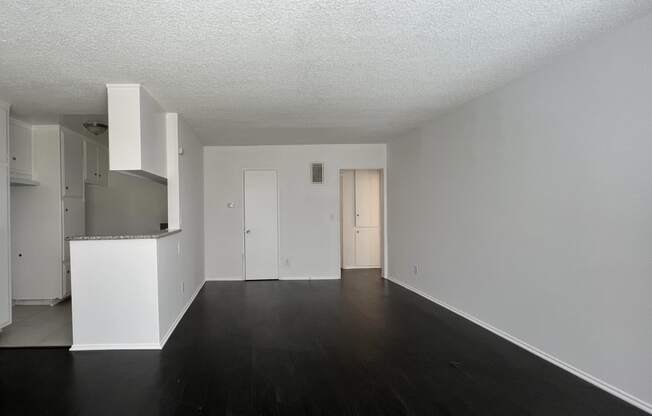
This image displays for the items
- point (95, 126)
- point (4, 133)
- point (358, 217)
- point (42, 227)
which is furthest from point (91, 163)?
point (358, 217)

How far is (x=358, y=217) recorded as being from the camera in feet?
20.7

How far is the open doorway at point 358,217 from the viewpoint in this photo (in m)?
6.30

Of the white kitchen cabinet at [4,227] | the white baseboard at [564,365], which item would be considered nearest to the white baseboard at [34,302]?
the white kitchen cabinet at [4,227]

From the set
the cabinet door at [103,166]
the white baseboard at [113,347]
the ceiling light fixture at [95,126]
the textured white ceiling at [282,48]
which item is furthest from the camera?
the cabinet door at [103,166]

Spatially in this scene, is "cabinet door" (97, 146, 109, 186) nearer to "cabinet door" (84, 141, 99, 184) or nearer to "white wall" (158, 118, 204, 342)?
"cabinet door" (84, 141, 99, 184)

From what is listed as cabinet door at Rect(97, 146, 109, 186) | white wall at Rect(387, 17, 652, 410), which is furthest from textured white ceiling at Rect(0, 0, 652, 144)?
cabinet door at Rect(97, 146, 109, 186)

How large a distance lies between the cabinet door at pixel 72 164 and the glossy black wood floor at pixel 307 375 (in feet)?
7.70

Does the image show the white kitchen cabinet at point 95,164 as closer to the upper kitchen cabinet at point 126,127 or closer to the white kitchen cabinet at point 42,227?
the white kitchen cabinet at point 42,227

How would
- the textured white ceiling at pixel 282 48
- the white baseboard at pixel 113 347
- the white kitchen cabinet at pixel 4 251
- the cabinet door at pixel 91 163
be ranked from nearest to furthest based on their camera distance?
the textured white ceiling at pixel 282 48 < the white baseboard at pixel 113 347 < the white kitchen cabinet at pixel 4 251 < the cabinet door at pixel 91 163

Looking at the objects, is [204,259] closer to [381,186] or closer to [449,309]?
[381,186]

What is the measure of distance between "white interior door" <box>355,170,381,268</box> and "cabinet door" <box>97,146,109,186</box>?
445cm

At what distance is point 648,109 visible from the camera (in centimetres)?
181

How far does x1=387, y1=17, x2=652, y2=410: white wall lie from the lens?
1.87 m

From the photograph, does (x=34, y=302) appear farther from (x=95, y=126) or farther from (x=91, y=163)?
(x=95, y=126)
